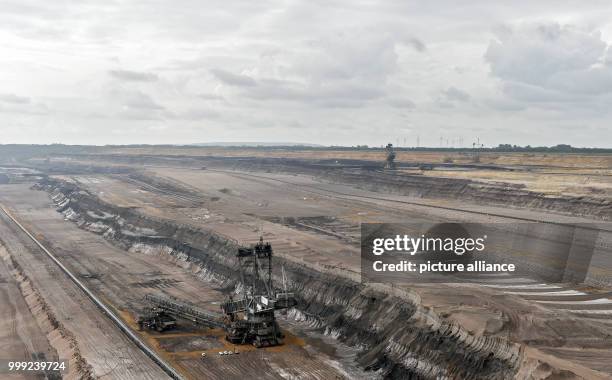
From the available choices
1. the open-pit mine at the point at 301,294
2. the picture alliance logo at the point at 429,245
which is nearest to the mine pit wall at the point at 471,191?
the open-pit mine at the point at 301,294

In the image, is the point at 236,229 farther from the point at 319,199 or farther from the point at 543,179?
the point at 543,179

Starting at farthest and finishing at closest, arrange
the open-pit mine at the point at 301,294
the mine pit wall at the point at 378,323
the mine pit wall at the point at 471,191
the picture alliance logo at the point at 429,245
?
the mine pit wall at the point at 471,191, the picture alliance logo at the point at 429,245, the open-pit mine at the point at 301,294, the mine pit wall at the point at 378,323

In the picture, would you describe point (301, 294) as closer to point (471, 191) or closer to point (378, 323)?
point (378, 323)

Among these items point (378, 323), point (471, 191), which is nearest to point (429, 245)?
point (378, 323)

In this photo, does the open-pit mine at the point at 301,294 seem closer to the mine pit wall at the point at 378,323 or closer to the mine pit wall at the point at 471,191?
the mine pit wall at the point at 378,323

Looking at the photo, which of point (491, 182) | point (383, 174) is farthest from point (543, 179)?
point (383, 174)
